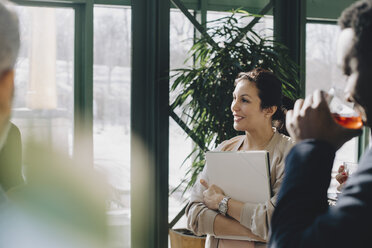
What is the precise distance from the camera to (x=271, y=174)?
2.18 m

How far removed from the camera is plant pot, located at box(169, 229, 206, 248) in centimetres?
345

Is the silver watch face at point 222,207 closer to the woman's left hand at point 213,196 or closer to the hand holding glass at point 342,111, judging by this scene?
the woman's left hand at point 213,196

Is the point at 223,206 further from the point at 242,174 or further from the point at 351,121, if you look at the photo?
the point at 351,121

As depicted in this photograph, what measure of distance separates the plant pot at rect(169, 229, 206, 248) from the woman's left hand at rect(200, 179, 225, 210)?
1254mm

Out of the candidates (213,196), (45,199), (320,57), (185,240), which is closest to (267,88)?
(213,196)

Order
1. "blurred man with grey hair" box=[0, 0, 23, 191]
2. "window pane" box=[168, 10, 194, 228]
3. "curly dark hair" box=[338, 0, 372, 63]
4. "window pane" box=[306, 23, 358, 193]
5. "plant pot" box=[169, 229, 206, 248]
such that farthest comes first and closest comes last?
1. "window pane" box=[306, 23, 358, 193]
2. "window pane" box=[168, 10, 194, 228]
3. "plant pot" box=[169, 229, 206, 248]
4. "curly dark hair" box=[338, 0, 372, 63]
5. "blurred man with grey hair" box=[0, 0, 23, 191]

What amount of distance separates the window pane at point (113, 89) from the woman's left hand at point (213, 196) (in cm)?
237

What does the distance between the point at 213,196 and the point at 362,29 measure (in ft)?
4.98

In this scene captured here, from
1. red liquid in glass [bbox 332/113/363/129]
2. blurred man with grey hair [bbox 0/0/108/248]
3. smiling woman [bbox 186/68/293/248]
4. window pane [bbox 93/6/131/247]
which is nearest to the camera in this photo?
blurred man with grey hair [bbox 0/0/108/248]

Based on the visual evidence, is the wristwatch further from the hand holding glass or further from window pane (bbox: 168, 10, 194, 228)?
window pane (bbox: 168, 10, 194, 228)

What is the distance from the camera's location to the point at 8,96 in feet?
2.16

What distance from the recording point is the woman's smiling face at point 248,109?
2.41 meters

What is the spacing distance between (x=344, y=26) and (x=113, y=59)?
3891mm

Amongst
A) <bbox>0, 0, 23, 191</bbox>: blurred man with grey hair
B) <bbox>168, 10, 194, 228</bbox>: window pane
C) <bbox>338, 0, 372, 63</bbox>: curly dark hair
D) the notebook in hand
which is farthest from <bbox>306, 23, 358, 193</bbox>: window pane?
<bbox>0, 0, 23, 191</bbox>: blurred man with grey hair
